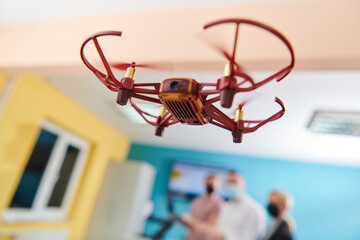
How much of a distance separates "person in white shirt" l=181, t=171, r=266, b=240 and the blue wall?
943 millimetres

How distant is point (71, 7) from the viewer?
6.00 ft

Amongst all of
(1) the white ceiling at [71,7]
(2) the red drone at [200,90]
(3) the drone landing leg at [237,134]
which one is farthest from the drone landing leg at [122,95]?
(1) the white ceiling at [71,7]

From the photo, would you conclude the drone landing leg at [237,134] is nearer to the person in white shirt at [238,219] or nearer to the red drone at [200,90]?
the red drone at [200,90]

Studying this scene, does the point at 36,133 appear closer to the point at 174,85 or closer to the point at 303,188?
the point at 174,85

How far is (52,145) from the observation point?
3.52 metres

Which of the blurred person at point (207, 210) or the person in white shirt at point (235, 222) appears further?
the blurred person at point (207, 210)

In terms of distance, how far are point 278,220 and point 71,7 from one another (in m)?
2.52

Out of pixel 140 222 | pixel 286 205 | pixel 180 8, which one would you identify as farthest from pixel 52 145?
pixel 286 205

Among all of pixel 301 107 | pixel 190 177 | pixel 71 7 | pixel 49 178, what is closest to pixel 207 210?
pixel 190 177

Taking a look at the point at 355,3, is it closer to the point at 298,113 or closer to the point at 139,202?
the point at 298,113

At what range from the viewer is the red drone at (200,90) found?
1.68 ft

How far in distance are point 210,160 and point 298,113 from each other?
2398mm

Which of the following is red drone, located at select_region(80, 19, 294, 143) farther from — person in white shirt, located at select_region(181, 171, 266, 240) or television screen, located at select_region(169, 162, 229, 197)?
television screen, located at select_region(169, 162, 229, 197)

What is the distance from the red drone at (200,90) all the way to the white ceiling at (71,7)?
117 cm
